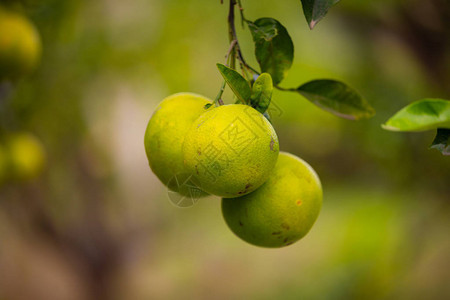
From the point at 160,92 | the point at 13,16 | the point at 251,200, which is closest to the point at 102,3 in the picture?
the point at 160,92

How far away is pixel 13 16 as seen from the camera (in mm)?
1266

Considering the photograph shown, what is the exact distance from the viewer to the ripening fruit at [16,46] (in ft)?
3.90

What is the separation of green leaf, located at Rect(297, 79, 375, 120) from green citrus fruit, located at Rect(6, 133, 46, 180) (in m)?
1.17

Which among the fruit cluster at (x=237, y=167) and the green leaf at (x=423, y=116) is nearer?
the green leaf at (x=423, y=116)

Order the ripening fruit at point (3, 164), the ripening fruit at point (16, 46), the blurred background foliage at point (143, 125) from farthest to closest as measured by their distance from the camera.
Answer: the blurred background foliage at point (143, 125), the ripening fruit at point (3, 164), the ripening fruit at point (16, 46)

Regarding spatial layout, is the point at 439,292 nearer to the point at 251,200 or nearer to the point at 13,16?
the point at 251,200

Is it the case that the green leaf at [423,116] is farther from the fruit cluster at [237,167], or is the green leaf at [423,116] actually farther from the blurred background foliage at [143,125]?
the blurred background foliage at [143,125]

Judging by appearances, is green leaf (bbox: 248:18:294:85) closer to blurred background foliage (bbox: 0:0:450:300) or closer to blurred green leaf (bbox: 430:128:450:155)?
blurred green leaf (bbox: 430:128:450:155)

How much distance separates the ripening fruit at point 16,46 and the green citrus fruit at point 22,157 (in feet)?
1.33

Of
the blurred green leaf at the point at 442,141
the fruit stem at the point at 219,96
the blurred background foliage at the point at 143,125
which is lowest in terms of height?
the blurred background foliage at the point at 143,125

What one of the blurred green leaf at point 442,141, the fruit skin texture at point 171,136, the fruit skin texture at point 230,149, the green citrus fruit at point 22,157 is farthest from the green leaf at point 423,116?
the green citrus fruit at point 22,157

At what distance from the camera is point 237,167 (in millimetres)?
602

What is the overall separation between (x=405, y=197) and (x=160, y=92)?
5.05 ft

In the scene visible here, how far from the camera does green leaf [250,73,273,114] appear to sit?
2.06ft
